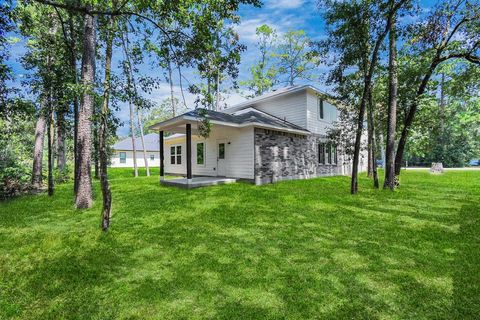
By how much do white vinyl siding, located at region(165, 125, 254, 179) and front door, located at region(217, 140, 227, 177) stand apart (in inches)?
7.4

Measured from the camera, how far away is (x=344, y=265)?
3.34 meters

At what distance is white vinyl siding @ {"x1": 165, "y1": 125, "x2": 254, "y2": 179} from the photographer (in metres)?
11.9

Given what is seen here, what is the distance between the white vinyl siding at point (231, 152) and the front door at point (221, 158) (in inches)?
7.4

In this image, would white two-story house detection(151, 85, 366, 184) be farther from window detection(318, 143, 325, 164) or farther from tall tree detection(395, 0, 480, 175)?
tall tree detection(395, 0, 480, 175)

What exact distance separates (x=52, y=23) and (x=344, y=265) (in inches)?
541

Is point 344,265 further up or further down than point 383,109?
further down

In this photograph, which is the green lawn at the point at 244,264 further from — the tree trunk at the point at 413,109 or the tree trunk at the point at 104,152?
the tree trunk at the point at 413,109

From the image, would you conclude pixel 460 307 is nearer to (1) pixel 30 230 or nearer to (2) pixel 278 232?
(2) pixel 278 232

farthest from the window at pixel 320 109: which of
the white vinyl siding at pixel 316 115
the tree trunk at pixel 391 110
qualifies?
the tree trunk at pixel 391 110

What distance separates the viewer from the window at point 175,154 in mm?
17295

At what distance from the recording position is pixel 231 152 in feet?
42.4

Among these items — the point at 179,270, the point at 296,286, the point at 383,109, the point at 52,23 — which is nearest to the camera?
the point at 296,286

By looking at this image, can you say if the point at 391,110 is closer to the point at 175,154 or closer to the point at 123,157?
the point at 175,154

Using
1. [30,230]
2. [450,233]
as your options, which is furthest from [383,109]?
[30,230]
